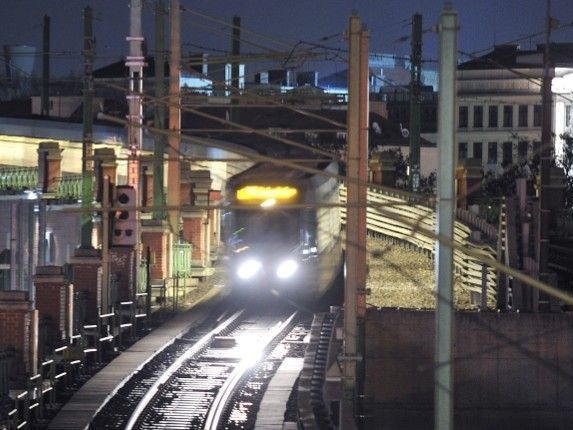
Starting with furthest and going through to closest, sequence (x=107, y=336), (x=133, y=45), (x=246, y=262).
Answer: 1. (x=133, y=45)
2. (x=246, y=262)
3. (x=107, y=336)

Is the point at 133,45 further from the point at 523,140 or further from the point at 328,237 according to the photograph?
the point at 523,140

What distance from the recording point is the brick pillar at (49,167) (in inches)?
1483

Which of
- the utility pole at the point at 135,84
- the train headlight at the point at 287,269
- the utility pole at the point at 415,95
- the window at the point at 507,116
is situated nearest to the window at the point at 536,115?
the window at the point at 507,116

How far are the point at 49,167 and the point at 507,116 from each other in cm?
4606

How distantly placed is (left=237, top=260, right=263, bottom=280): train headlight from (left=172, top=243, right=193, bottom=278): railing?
645 cm

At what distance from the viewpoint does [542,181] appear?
25.6 metres

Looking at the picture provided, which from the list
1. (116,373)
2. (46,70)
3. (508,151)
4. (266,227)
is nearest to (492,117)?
(508,151)

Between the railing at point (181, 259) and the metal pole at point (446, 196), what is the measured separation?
2786cm

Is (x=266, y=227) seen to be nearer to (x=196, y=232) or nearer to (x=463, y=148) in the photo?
(x=196, y=232)

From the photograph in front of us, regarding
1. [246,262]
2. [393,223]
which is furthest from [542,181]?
[393,223]

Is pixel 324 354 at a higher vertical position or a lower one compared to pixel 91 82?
lower

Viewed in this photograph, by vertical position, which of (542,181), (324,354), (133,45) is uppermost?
(133,45)

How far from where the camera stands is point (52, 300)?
90.9 ft

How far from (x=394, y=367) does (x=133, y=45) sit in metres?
15.8
